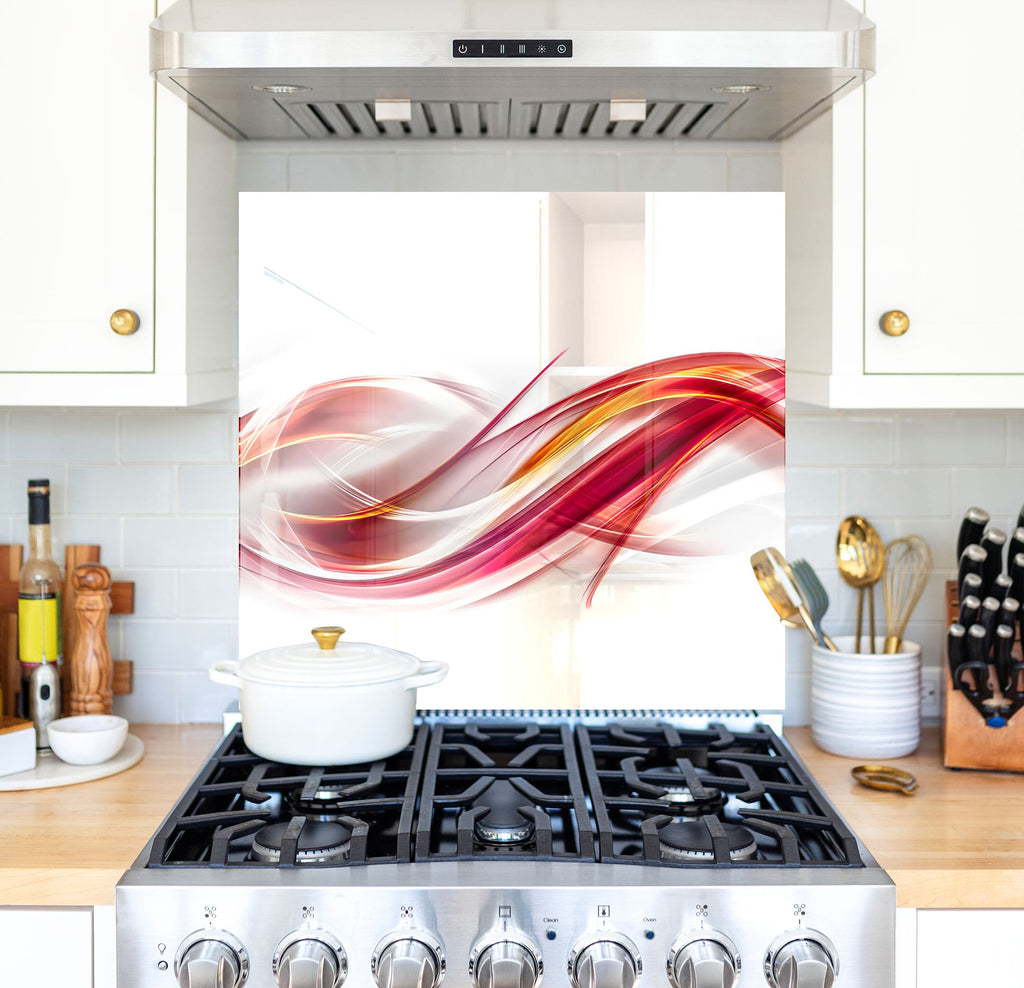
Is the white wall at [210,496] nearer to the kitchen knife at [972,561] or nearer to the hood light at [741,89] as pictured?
the kitchen knife at [972,561]

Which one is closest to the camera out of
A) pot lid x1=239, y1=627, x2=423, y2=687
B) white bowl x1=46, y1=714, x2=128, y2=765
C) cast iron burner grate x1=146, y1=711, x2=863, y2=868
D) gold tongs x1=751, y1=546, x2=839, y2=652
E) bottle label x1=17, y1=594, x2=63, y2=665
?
cast iron burner grate x1=146, y1=711, x2=863, y2=868

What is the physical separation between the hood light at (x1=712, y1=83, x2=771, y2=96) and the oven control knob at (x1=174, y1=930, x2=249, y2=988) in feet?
4.36

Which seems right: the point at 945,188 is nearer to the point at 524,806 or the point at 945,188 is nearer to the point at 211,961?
the point at 524,806

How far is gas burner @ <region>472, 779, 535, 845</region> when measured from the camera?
5.17 ft

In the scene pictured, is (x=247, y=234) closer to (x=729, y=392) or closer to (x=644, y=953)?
(x=729, y=392)

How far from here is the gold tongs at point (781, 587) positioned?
2.08m

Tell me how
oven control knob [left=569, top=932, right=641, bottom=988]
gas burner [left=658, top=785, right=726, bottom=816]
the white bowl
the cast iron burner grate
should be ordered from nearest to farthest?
oven control knob [left=569, top=932, right=641, bottom=988] < the cast iron burner grate < gas burner [left=658, top=785, right=726, bottom=816] < the white bowl

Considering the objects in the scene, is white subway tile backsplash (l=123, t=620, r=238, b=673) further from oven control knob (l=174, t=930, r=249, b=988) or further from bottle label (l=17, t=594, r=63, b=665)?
oven control knob (l=174, t=930, r=249, b=988)

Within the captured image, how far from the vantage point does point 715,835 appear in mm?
1529

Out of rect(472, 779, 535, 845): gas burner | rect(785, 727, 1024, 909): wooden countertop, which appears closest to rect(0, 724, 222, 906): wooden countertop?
rect(472, 779, 535, 845): gas burner

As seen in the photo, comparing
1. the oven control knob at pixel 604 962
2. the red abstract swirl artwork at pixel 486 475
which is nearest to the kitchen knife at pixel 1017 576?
the red abstract swirl artwork at pixel 486 475

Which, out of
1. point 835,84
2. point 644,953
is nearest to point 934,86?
point 835,84

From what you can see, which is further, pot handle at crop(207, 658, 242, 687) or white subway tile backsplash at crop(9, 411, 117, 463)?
white subway tile backsplash at crop(9, 411, 117, 463)

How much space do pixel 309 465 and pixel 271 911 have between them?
887 millimetres
